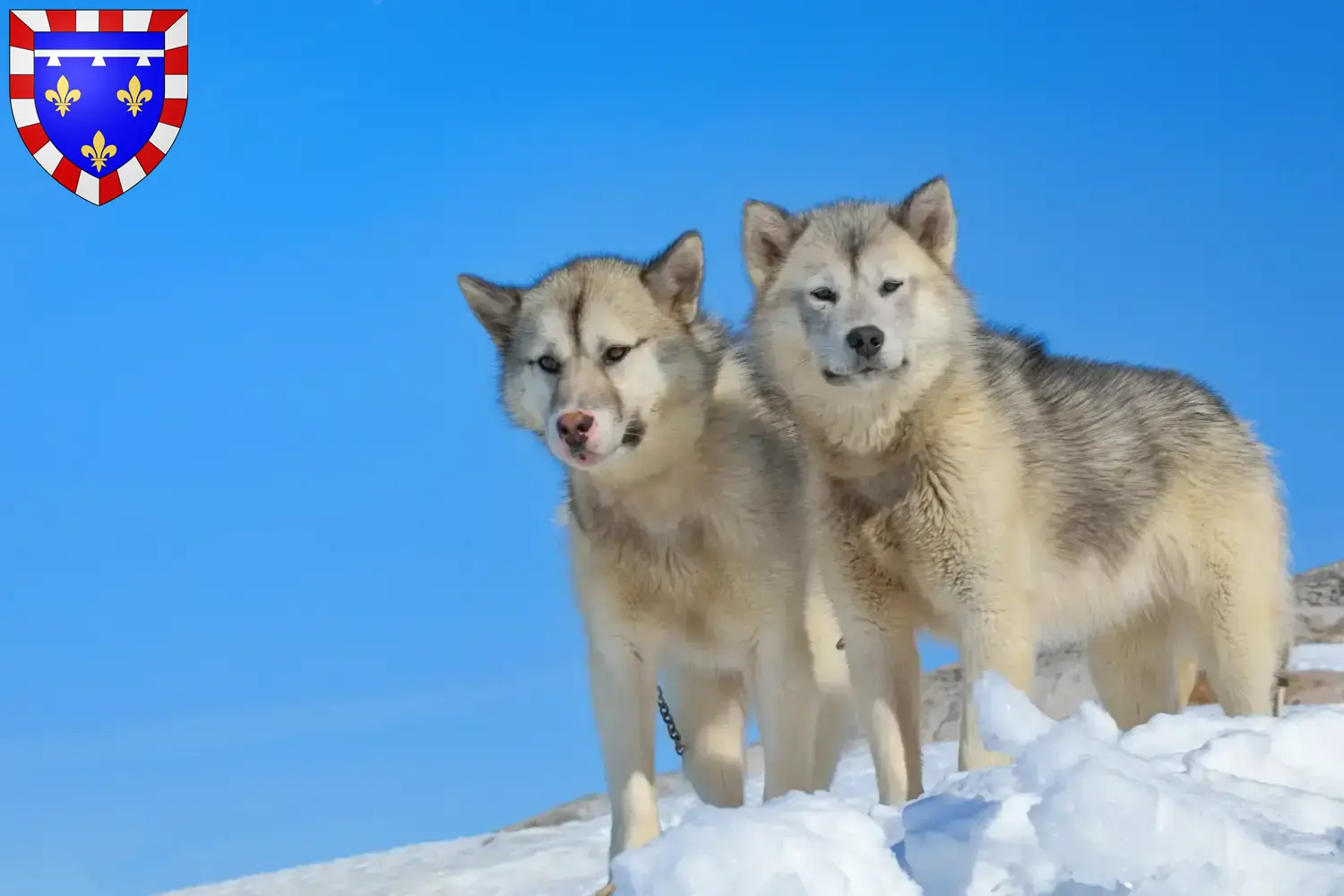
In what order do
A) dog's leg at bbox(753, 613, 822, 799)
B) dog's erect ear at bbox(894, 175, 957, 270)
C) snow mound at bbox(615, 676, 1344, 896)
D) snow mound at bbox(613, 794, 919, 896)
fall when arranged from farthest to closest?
dog's erect ear at bbox(894, 175, 957, 270), dog's leg at bbox(753, 613, 822, 799), snow mound at bbox(613, 794, 919, 896), snow mound at bbox(615, 676, 1344, 896)

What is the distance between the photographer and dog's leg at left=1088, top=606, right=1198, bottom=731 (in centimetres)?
780

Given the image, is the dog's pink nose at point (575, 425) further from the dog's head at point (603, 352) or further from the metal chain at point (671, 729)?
the metal chain at point (671, 729)

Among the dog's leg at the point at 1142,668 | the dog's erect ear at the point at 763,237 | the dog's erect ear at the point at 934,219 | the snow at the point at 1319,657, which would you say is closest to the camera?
the dog's erect ear at the point at 934,219

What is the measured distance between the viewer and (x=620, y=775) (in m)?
6.56

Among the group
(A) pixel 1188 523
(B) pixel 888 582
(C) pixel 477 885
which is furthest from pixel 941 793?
(C) pixel 477 885

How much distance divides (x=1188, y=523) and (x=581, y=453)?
305 cm

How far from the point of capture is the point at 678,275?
6.79 meters

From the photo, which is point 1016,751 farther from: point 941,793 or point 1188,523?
point 1188,523

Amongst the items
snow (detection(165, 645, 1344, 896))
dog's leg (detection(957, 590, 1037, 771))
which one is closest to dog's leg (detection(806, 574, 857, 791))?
dog's leg (detection(957, 590, 1037, 771))

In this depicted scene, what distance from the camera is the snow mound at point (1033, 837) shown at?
354 cm

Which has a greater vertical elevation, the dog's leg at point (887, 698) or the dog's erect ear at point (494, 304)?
the dog's erect ear at point (494, 304)

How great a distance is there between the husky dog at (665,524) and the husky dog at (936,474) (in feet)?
0.94

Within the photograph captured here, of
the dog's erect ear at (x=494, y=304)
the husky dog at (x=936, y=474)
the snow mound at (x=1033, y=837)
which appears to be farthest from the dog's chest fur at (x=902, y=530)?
the snow mound at (x=1033, y=837)

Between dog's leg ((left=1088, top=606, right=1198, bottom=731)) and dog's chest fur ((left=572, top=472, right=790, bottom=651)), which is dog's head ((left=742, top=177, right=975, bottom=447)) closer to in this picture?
dog's chest fur ((left=572, top=472, right=790, bottom=651))
